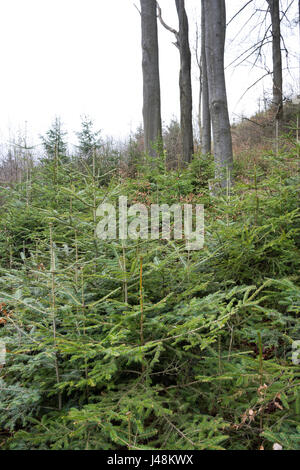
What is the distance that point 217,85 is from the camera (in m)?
5.32

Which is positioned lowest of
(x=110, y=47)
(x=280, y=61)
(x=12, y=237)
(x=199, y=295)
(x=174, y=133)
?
(x=199, y=295)

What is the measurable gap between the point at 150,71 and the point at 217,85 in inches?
135

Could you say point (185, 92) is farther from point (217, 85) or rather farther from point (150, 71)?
point (217, 85)

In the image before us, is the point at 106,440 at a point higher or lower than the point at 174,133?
lower

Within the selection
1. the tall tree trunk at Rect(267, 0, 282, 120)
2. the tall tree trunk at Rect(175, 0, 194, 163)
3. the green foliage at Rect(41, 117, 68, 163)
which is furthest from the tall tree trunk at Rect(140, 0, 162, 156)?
the tall tree trunk at Rect(267, 0, 282, 120)

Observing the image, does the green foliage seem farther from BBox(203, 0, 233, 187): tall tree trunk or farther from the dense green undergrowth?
BBox(203, 0, 233, 187): tall tree trunk

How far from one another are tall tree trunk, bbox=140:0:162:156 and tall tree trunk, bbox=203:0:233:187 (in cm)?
274

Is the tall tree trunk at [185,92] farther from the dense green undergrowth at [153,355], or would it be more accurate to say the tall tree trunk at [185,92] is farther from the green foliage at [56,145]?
the dense green undergrowth at [153,355]

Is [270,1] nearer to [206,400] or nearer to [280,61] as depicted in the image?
[280,61]

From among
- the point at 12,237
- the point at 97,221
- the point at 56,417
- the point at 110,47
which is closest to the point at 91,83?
the point at 110,47

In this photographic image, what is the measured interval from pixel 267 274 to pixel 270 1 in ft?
41.6

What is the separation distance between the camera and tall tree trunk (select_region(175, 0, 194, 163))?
907cm

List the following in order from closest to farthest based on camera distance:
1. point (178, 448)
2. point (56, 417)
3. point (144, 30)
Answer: point (178, 448) → point (56, 417) → point (144, 30)
